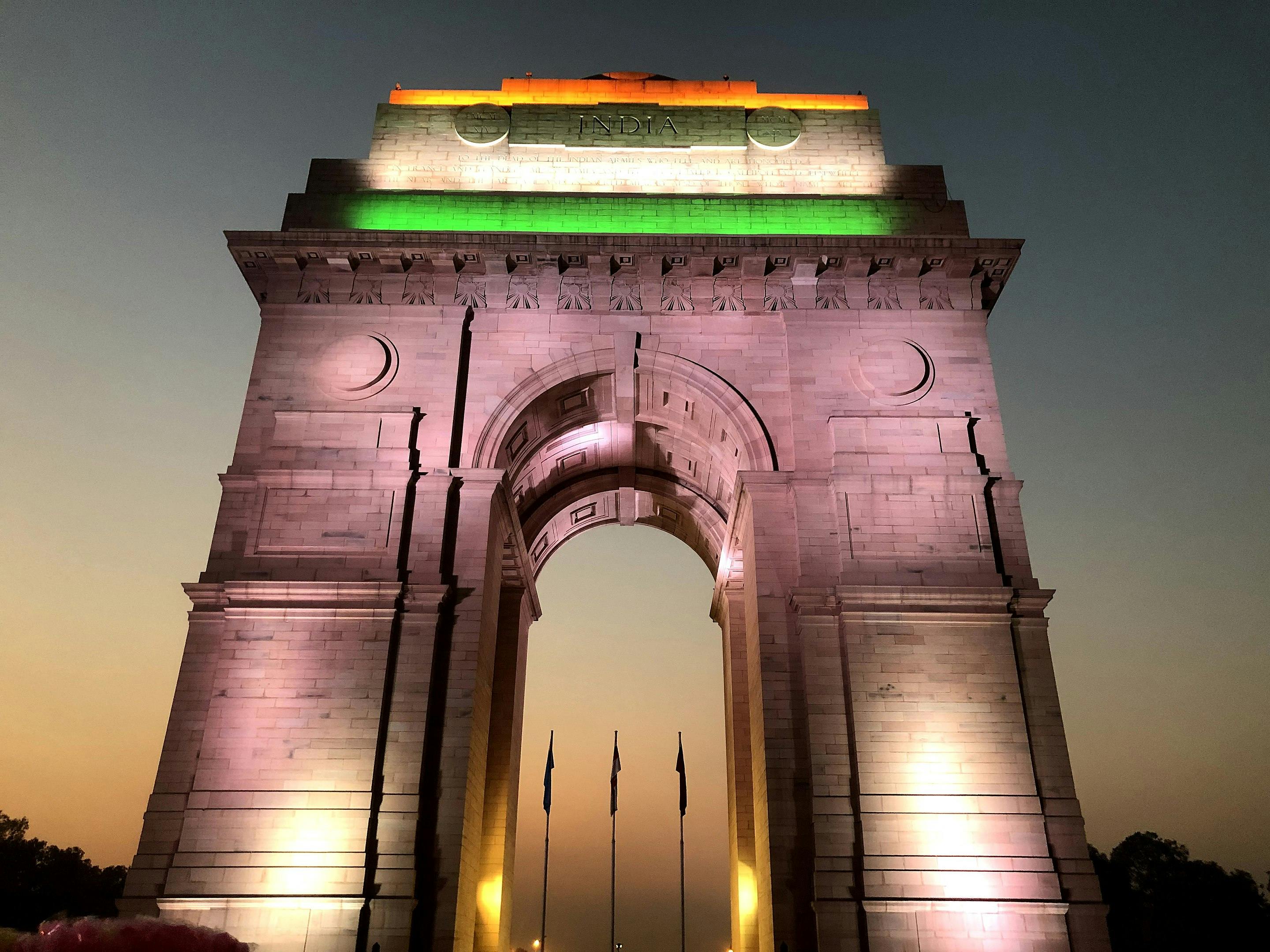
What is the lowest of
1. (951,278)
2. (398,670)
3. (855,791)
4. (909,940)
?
(909,940)

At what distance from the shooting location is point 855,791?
→ 1814 cm

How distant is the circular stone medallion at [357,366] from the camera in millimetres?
22250

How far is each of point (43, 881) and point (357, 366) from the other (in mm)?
43393

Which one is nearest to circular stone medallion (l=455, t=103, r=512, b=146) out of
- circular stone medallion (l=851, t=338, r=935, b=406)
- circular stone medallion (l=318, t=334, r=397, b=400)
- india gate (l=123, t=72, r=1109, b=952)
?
india gate (l=123, t=72, r=1109, b=952)

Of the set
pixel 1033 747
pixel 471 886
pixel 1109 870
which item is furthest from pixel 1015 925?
pixel 1109 870

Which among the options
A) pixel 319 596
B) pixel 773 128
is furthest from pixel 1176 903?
pixel 319 596

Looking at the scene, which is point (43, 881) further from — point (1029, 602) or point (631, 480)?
point (1029, 602)

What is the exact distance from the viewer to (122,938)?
9.18ft

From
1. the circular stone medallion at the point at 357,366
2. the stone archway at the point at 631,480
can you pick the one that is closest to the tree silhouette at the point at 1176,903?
the stone archway at the point at 631,480

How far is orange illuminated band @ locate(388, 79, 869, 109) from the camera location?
2827cm

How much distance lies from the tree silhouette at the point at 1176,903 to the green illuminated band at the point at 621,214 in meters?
35.7

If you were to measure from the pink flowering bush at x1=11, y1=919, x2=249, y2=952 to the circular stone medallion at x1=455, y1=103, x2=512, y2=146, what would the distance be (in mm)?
25909

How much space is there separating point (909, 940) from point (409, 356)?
1572 cm

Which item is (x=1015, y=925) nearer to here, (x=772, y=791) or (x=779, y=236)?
(x=772, y=791)
